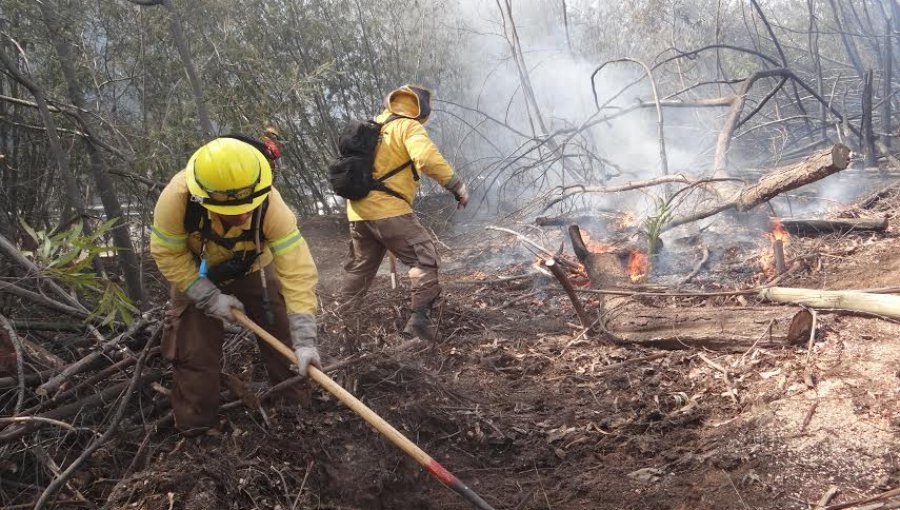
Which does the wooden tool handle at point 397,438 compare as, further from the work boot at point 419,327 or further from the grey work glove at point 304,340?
the work boot at point 419,327

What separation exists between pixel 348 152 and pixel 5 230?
8.57 feet

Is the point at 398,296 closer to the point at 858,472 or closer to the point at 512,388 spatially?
the point at 512,388

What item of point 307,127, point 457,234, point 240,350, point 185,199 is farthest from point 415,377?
point 307,127

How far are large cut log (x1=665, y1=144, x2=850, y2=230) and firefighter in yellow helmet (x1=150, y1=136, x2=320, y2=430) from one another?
14.4 ft

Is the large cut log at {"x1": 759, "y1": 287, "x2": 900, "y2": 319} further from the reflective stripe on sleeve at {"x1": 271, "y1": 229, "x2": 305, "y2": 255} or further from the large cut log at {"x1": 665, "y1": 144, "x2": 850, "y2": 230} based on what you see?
the reflective stripe on sleeve at {"x1": 271, "y1": 229, "x2": 305, "y2": 255}

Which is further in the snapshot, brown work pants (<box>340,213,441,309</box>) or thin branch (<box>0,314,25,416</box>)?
brown work pants (<box>340,213,441,309</box>)

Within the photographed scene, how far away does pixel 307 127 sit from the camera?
9.21m

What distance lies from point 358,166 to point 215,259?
1.73 meters

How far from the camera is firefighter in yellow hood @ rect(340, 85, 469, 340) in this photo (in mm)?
4918

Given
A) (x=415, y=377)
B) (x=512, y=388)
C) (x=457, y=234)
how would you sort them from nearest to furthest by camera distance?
(x=415, y=377) → (x=512, y=388) → (x=457, y=234)

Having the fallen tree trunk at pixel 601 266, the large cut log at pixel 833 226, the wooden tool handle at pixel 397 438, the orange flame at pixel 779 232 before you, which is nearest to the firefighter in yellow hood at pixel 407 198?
the fallen tree trunk at pixel 601 266

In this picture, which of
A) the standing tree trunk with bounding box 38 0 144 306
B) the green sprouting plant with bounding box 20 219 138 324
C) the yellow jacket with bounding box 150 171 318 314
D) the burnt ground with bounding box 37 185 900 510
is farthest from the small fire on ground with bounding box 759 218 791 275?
the standing tree trunk with bounding box 38 0 144 306

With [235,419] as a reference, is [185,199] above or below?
above

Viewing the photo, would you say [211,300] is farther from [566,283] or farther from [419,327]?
[566,283]
